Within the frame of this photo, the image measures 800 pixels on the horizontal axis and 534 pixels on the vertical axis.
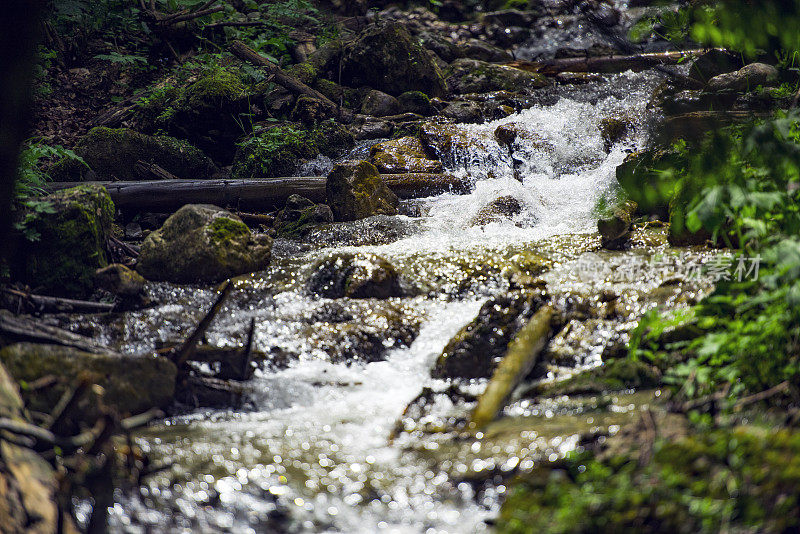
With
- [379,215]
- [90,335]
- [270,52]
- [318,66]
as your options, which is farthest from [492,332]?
[270,52]

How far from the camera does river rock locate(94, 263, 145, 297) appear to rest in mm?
5559

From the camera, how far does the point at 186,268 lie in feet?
19.9

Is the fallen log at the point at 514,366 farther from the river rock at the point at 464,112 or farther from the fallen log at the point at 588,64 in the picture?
the fallen log at the point at 588,64

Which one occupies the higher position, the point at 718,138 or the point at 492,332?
the point at 718,138

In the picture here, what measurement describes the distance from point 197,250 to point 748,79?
837 centimetres

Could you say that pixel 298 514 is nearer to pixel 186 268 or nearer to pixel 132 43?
pixel 186 268

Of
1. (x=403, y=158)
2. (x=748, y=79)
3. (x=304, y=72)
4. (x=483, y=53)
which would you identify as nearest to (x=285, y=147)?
(x=403, y=158)

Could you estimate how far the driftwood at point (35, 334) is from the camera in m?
3.88

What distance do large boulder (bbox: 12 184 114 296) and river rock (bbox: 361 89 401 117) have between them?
22.4ft

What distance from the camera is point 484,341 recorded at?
4.31 m

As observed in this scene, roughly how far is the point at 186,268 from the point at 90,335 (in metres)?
1.33

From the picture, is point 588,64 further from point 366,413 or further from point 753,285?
point 366,413

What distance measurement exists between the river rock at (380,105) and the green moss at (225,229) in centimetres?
602

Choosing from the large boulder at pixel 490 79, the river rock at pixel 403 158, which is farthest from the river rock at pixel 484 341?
the large boulder at pixel 490 79
